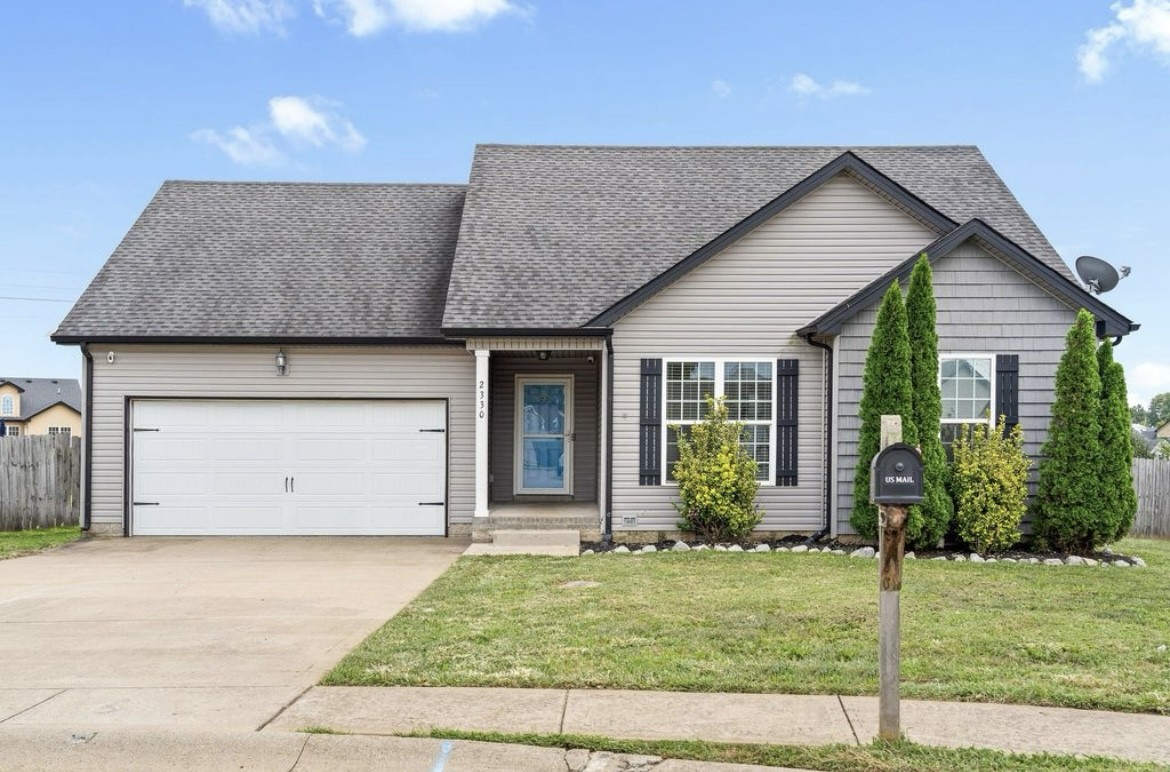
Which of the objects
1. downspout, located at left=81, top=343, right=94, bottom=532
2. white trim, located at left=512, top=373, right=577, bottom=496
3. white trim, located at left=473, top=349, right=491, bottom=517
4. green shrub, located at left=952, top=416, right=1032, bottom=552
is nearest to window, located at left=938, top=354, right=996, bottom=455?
green shrub, located at left=952, top=416, right=1032, bottom=552

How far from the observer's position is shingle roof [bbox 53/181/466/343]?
1290cm

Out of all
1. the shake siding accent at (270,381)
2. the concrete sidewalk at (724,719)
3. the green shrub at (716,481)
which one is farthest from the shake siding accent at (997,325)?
the concrete sidewalk at (724,719)

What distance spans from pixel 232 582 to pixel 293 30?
12.8 metres

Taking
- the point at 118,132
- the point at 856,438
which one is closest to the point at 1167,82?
the point at 856,438

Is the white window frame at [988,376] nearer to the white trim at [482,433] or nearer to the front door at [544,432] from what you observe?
the front door at [544,432]

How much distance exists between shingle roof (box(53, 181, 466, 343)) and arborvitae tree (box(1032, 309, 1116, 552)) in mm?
8416

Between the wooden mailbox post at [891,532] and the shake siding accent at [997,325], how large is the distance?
7323mm

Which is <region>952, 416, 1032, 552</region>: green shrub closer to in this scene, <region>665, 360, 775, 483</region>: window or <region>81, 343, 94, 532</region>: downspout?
<region>665, 360, 775, 483</region>: window

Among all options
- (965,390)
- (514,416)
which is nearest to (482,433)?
(514,416)

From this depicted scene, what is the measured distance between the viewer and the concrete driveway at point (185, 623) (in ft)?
16.0

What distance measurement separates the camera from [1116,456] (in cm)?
1052

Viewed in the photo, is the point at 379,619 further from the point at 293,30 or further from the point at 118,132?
the point at 118,132

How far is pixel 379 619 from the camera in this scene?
7.10 meters

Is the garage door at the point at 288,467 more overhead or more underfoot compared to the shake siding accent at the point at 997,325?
more underfoot
